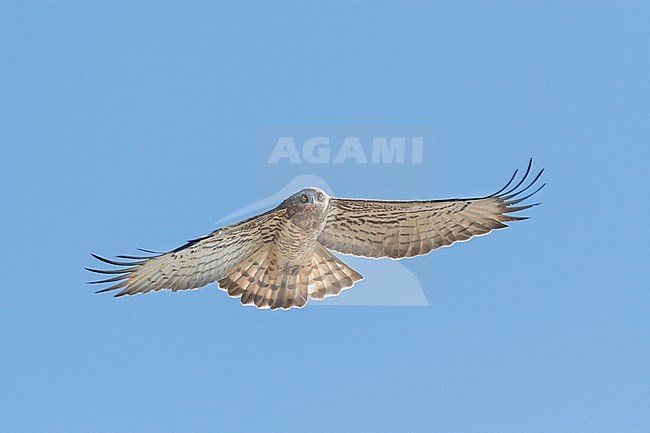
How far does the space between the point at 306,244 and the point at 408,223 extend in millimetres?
1101

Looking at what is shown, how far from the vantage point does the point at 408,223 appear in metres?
12.3

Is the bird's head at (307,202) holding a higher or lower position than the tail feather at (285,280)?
higher

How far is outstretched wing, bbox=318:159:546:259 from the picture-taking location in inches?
468

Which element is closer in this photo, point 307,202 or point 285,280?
point 307,202

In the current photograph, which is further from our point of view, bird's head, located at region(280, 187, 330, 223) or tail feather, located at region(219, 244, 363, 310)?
tail feather, located at region(219, 244, 363, 310)

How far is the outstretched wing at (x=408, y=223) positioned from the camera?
39.0 ft

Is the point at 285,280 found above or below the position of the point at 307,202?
below

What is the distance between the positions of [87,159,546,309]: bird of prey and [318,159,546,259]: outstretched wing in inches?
0.4

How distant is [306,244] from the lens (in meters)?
12.4

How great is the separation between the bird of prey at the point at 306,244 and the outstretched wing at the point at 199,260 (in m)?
0.01

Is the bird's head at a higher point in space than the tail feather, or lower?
higher

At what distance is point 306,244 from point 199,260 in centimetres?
116

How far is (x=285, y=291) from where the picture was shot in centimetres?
1283

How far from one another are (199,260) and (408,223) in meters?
2.22
